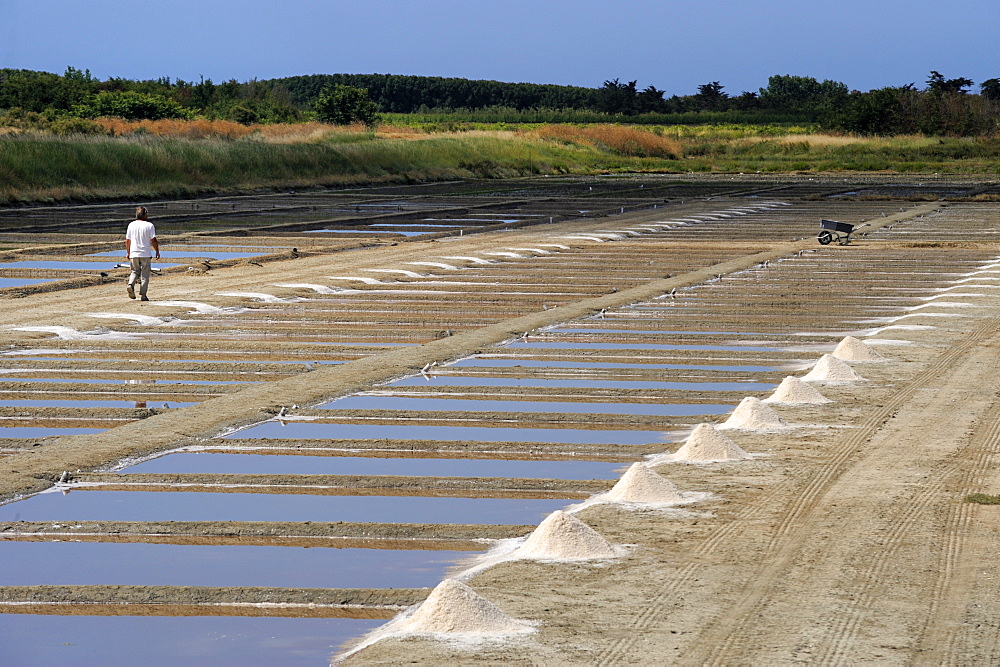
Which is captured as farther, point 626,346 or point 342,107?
point 342,107

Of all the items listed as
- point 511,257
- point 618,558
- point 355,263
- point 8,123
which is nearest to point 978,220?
point 511,257

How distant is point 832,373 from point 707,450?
287 centimetres

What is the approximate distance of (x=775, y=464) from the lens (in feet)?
24.4

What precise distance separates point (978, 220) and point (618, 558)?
26.8 m

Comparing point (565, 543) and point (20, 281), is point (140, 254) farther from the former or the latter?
point (565, 543)

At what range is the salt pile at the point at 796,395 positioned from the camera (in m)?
9.23

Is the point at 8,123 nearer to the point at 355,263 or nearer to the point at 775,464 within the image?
the point at 355,263

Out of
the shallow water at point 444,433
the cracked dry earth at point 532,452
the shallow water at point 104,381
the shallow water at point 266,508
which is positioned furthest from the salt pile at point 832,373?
the shallow water at point 104,381

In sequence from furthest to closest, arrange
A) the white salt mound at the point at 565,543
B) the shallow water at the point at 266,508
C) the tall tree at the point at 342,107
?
the tall tree at the point at 342,107, the shallow water at the point at 266,508, the white salt mound at the point at 565,543

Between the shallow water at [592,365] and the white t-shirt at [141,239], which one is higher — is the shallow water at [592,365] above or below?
below

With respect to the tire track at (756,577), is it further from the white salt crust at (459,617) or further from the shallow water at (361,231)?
the shallow water at (361,231)

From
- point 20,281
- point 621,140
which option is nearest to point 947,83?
point 621,140

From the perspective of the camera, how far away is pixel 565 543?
227 inches

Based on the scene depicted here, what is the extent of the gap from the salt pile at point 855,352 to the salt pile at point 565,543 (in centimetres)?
558
